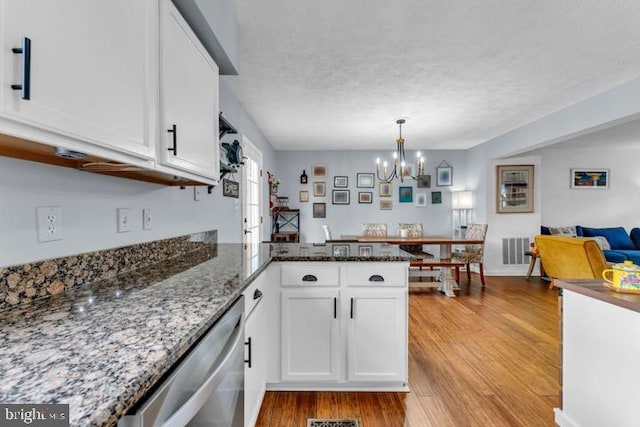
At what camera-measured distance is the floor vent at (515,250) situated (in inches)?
223

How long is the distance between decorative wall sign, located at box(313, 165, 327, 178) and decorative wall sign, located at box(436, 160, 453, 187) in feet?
7.49

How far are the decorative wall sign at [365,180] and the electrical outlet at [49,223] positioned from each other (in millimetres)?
5582

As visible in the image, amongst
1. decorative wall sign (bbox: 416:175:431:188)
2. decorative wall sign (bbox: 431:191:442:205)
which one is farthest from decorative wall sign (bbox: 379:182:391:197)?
decorative wall sign (bbox: 431:191:442:205)

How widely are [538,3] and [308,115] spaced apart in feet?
8.55

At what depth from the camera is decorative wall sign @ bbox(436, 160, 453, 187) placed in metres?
6.42

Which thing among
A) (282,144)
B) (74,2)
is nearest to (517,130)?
(282,144)

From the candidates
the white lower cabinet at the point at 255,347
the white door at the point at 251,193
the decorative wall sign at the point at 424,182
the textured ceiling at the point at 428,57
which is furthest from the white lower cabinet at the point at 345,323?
the decorative wall sign at the point at 424,182

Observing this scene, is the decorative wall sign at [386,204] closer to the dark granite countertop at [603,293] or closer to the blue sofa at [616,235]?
the blue sofa at [616,235]

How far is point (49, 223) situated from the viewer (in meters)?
1.06

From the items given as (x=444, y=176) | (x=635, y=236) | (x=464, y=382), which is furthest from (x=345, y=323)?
(x=635, y=236)

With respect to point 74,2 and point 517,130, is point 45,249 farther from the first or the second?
point 517,130

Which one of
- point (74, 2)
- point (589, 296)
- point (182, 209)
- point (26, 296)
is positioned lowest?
point (589, 296)

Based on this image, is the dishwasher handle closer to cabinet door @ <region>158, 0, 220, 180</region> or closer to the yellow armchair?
cabinet door @ <region>158, 0, 220, 180</region>

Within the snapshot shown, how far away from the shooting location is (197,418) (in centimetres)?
79
